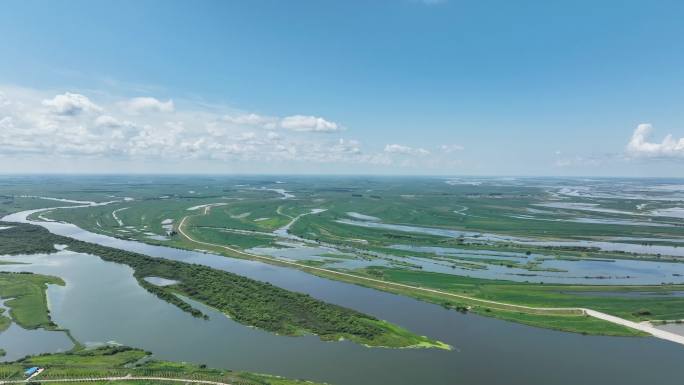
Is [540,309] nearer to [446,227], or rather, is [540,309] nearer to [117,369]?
[117,369]

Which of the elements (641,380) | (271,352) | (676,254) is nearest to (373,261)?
(271,352)

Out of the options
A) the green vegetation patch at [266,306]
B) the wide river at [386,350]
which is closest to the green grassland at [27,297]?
the wide river at [386,350]

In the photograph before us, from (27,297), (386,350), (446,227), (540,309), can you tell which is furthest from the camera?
(446,227)

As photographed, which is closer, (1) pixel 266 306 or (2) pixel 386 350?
(2) pixel 386 350

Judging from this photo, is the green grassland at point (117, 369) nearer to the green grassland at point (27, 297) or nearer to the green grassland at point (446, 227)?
the green grassland at point (27, 297)

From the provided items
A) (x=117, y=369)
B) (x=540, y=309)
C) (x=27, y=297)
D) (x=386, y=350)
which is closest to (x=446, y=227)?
(x=540, y=309)

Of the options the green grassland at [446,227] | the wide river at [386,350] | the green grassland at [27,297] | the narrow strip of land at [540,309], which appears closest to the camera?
the wide river at [386,350]

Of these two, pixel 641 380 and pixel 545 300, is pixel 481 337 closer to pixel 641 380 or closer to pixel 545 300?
pixel 641 380
